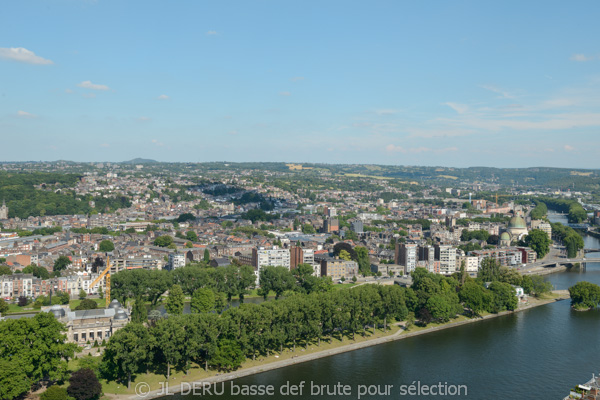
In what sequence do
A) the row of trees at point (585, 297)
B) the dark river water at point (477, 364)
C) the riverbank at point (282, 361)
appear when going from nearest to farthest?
the riverbank at point (282, 361), the dark river water at point (477, 364), the row of trees at point (585, 297)

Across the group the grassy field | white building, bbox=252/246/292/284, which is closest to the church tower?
the grassy field

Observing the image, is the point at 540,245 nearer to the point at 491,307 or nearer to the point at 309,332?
the point at 491,307

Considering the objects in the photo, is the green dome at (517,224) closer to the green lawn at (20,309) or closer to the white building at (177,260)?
the white building at (177,260)

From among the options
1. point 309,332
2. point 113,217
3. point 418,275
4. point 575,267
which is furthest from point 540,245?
point 113,217

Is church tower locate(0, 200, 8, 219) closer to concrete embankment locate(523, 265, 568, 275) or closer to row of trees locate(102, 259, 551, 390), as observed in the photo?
row of trees locate(102, 259, 551, 390)

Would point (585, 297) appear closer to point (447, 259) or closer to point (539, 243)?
point (447, 259)

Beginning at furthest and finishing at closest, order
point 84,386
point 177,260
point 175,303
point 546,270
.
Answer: point 546,270
point 177,260
point 175,303
point 84,386

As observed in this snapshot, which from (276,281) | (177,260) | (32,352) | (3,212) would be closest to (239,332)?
(32,352)

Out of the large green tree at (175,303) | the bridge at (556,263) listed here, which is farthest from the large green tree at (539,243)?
the large green tree at (175,303)

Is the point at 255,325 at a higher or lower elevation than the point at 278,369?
higher
